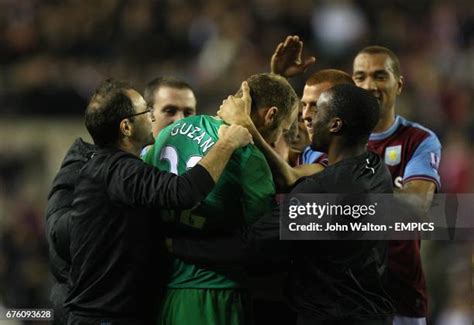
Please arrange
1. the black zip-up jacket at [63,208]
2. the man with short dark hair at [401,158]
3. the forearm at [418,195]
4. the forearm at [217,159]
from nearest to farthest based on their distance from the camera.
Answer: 1. the forearm at [217,159]
2. the black zip-up jacket at [63,208]
3. the forearm at [418,195]
4. the man with short dark hair at [401,158]

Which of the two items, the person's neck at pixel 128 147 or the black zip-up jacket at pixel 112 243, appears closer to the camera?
the black zip-up jacket at pixel 112 243

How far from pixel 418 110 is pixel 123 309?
6.09 metres

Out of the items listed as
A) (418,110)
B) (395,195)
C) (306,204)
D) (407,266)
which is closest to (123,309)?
(306,204)

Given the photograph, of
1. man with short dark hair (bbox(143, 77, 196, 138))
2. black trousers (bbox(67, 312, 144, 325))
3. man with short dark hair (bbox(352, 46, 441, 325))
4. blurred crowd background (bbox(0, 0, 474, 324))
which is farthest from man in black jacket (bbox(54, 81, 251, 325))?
blurred crowd background (bbox(0, 0, 474, 324))

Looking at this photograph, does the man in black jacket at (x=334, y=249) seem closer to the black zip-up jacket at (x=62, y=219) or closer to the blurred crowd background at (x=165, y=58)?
the black zip-up jacket at (x=62, y=219)

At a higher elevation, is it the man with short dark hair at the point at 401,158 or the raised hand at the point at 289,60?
the raised hand at the point at 289,60

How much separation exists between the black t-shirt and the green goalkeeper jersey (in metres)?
0.06

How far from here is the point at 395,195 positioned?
167 inches

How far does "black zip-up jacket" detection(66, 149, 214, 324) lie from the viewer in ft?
12.6

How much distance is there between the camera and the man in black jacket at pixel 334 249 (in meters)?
3.83

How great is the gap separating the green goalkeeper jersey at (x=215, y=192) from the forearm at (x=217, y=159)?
4.2 inches

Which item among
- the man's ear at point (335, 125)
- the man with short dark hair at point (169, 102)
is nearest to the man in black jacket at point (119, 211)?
the man's ear at point (335, 125)

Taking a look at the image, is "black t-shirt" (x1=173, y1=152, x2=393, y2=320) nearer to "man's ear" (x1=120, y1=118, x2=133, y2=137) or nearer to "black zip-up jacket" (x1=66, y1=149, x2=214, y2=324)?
"black zip-up jacket" (x1=66, y1=149, x2=214, y2=324)

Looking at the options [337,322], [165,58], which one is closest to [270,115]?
[337,322]
